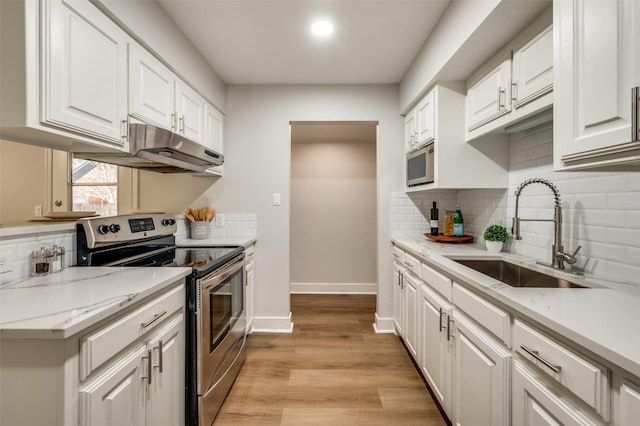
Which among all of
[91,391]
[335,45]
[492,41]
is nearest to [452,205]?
[492,41]

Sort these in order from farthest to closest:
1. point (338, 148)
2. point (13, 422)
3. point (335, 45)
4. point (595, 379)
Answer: point (338, 148) → point (335, 45) → point (13, 422) → point (595, 379)

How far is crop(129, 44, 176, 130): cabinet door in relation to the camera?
5.24 ft

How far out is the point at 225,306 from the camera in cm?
185

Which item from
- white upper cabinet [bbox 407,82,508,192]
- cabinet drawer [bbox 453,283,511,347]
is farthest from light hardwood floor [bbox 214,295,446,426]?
white upper cabinet [bbox 407,82,508,192]

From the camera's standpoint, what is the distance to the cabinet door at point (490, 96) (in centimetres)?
165

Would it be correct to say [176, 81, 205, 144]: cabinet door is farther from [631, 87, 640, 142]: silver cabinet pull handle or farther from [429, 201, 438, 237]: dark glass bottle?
[631, 87, 640, 142]: silver cabinet pull handle

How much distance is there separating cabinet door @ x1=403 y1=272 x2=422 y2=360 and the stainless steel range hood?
5.81 feet

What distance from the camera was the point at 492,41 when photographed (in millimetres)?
1614

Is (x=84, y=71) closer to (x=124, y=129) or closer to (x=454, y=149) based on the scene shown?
(x=124, y=129)

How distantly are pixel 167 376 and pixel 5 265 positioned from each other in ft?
2.57

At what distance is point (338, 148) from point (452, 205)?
1.94 m

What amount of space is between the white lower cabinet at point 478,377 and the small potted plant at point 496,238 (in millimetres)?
707

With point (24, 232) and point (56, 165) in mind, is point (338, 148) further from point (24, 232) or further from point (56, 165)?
A: point (24, 232)

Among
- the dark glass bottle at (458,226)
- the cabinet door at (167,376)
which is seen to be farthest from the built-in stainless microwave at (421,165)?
the cabinet door at (167,376)
